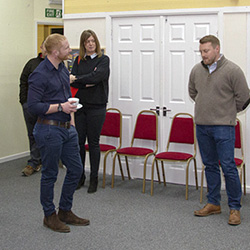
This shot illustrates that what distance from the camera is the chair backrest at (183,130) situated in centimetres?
491

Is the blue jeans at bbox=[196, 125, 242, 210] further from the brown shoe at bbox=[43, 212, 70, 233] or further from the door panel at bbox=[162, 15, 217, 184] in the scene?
the brown shoe at bbox=[43, 212, 70, 233]

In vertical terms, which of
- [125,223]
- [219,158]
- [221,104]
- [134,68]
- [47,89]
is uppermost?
[134,68]

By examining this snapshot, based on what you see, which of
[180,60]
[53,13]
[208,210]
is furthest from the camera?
[53,13]

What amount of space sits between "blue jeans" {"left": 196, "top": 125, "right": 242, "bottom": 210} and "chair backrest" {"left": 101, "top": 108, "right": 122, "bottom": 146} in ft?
5.05

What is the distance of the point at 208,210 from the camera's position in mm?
3992

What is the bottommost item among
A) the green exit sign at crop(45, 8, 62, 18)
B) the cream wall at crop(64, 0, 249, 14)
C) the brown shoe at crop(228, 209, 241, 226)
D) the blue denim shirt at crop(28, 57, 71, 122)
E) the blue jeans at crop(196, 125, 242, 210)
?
the brown shoe at crop(228, 209, 241, 226)

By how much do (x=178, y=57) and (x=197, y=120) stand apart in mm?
1412

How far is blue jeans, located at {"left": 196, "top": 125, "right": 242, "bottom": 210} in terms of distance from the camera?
3.74 meters

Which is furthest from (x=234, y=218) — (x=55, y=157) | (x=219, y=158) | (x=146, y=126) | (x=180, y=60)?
(x=180, y=60)

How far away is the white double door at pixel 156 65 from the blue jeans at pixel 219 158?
46.3 inches

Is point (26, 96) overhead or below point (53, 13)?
below

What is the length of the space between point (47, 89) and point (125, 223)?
1.37 metres

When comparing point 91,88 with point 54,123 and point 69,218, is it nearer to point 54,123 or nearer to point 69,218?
point 54,123

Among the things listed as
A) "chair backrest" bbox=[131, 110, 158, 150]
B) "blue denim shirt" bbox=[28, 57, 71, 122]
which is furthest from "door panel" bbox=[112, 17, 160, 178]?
"blue denim shirt" bbox=[28, 57, 71, 122]
